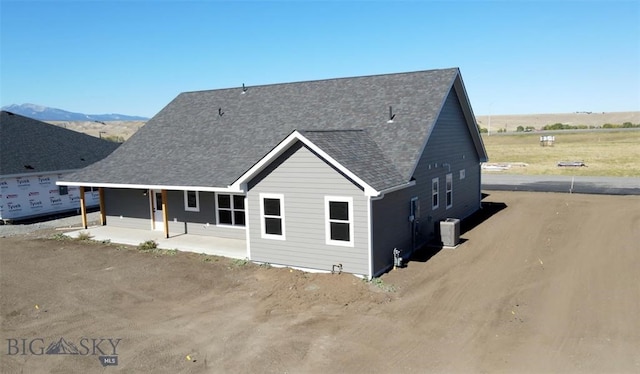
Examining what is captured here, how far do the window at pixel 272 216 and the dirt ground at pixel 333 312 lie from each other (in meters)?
1.29

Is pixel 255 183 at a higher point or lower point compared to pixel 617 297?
higher

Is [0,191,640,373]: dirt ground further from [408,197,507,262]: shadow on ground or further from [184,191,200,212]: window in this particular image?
[184,191,200,212]: window

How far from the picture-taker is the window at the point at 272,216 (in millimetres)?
15109

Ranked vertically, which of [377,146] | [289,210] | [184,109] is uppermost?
[184,109]

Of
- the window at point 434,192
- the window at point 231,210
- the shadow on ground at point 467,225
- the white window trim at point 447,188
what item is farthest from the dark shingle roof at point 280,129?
the white window trim at point 447,188

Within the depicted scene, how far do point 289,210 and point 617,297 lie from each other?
9.15 m

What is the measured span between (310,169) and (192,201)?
314 inches

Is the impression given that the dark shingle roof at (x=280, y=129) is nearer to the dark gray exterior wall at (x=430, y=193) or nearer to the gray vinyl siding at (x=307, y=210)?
the gray vinyl siding at (x=307, y=210)

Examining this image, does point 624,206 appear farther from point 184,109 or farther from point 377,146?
point 184,109

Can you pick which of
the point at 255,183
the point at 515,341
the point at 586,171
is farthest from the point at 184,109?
the point at 586,171

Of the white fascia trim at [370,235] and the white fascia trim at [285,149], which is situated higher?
the white fascia trim at [285,149]

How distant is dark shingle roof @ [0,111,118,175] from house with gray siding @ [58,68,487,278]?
594 cm

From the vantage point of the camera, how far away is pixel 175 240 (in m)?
19.5

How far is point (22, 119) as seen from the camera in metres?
31.3
